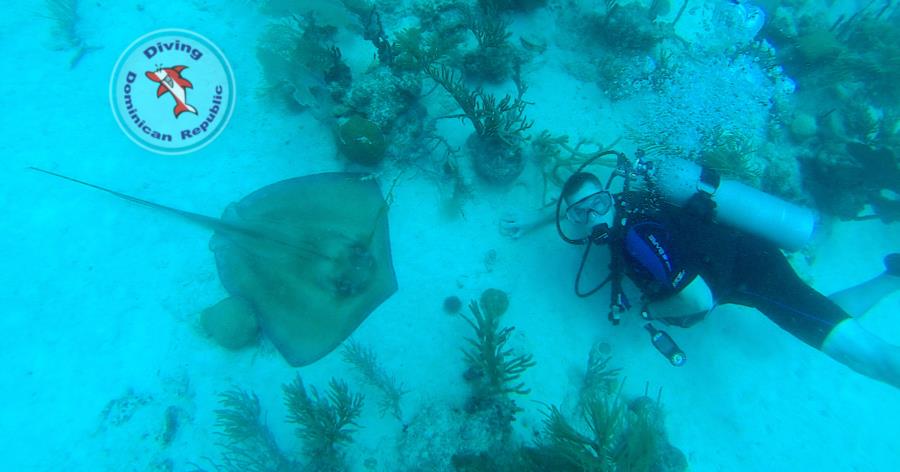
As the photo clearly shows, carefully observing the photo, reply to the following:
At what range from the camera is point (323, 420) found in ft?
16.2

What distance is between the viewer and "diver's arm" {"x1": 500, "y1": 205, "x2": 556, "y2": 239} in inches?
241

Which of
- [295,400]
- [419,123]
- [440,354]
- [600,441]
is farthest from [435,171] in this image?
[600,441]

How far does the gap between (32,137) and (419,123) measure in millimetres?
6305

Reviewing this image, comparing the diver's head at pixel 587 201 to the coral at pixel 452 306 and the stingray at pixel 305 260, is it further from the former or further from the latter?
the stingray at pixel 305 260

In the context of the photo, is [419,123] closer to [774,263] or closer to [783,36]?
[774,263]

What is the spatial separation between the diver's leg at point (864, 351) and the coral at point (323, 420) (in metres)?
5.86

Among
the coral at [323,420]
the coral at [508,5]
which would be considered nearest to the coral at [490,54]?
the coral at [508,5]

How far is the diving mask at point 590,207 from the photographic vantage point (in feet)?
16.3

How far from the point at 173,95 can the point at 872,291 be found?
10.9m

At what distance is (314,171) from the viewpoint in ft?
21.2

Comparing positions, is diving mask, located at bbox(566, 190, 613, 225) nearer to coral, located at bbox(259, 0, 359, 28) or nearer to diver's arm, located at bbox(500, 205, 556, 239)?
diver's arm, located at bbox(500, 205, 556, 239)

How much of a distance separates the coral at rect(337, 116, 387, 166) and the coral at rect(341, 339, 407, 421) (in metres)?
2.62

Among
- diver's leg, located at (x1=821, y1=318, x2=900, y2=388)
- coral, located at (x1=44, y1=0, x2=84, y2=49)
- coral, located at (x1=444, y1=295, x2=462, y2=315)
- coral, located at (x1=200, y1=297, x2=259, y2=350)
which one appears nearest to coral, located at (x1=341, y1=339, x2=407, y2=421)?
coral, located at (x1=444, y1=295, x2=462, y2=315)

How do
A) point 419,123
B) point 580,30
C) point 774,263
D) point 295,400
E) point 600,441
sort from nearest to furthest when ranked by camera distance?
point 600,441 < point 295,400 < point 774,263 < point 419,123 < point 580,30
